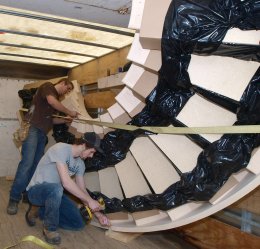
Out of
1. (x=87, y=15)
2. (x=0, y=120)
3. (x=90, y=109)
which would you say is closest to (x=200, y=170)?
(x=87, y=15)

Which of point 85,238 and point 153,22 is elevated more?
point 153,22

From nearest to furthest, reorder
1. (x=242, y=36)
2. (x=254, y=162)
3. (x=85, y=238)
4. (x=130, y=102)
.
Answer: (x=242, y=36) → (x=254, y=162) → (x=130, y=102) → (x=85, y=238)

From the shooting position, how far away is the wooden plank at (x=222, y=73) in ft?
4.78

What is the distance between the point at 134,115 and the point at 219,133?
2.77 ft

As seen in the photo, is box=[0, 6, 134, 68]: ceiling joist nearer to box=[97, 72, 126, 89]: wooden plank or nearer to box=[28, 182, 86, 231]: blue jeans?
box=[97, 72, 126, 89]: wooden plank

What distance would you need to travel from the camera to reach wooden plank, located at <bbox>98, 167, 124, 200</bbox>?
253 cm

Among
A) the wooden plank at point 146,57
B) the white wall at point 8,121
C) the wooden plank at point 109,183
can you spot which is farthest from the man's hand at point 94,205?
the white wall at point 8,121

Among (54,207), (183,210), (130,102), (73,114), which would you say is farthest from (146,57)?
(73,114)

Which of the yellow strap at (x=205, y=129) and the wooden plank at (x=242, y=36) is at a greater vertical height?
the wooden plank at (x=242, y=36)

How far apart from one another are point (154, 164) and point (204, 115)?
22.3 inches

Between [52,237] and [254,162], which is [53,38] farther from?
[254,162]

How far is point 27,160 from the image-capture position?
311 centimetres

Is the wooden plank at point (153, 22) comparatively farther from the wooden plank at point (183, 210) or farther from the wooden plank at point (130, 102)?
the wooden plank at point (183, 210)

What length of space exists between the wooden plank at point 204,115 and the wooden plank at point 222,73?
0.55 ft
